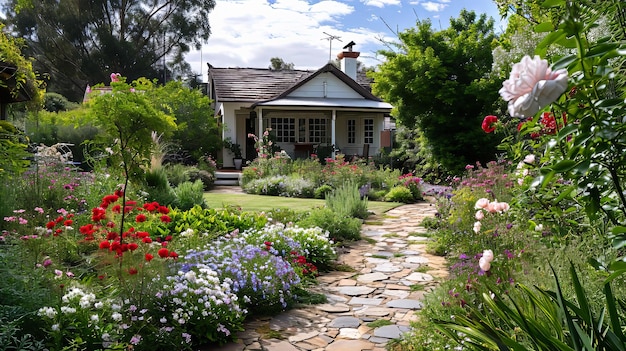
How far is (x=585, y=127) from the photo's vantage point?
1.42 meters

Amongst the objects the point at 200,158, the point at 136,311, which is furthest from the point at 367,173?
the point at 136,311

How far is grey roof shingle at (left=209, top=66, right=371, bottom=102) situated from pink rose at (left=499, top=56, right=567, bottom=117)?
1966cm

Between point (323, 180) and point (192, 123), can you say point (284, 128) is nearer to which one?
point (192, 123)

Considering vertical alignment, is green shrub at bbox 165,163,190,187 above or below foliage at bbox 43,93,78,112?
below

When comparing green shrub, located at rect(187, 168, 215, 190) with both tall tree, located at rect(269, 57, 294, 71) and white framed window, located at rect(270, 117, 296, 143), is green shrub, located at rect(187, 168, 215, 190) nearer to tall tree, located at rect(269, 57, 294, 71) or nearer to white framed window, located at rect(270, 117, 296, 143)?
white framed window, located at rect(270, 117, 296, 143)

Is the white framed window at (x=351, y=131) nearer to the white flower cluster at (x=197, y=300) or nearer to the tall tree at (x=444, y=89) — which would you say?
the tall tree at (x=444, y=89)

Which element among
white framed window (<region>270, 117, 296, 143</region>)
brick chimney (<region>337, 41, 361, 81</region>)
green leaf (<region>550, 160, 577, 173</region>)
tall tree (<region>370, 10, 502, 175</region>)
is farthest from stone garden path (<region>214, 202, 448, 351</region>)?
brick chimney (<region>337, 41, 361, 81</region>)

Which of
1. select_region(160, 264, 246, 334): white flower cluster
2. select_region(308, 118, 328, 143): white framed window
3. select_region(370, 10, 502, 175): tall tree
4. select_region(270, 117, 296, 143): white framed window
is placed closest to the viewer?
select_region(160, 264, 246, 334): white flower cluster

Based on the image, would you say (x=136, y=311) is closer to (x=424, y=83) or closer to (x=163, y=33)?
(x=424, y=83)

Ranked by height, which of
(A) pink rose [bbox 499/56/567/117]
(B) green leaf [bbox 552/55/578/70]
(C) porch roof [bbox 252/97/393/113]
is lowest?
(A) pink rose [bbox 499/56/567/117]

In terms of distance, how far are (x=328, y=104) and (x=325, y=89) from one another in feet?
5.66

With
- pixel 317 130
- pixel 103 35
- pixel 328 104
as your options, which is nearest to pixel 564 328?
pixel 328 104

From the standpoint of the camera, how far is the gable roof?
21.2m

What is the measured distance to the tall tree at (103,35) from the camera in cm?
3306
